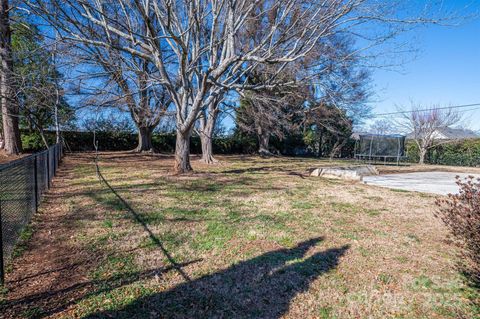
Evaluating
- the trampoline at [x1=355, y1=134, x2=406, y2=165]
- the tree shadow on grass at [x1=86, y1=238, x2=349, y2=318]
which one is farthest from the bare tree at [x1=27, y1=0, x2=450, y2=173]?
the trampoline at [x1=355, y1=134, x2=406, y2=165]

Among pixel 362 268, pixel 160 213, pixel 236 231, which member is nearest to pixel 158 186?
pixel 160 213

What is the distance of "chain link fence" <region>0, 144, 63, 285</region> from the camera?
2.68 metres

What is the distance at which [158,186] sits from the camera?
21.8 ft

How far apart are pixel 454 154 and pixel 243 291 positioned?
24196 millimetres

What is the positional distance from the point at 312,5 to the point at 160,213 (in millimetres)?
6004

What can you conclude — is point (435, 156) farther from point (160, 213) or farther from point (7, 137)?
point (7, 137)

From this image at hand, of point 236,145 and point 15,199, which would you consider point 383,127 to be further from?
point 15,199

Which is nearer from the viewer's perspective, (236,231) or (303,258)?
(303,258)

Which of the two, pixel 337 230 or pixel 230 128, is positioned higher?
pixel 230 128

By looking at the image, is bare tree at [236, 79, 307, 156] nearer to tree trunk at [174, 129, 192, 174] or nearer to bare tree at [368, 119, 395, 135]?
tree trunk at [174, 129, 192, 174]

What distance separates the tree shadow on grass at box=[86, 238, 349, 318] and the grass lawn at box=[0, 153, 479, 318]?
0.03 feet

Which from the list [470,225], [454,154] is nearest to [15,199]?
[470,225]

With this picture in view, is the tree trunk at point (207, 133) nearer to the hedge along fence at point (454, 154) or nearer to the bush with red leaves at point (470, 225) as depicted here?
the bush with red leaves at point (470, 225)

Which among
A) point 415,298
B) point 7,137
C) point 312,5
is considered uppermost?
point 312,5
